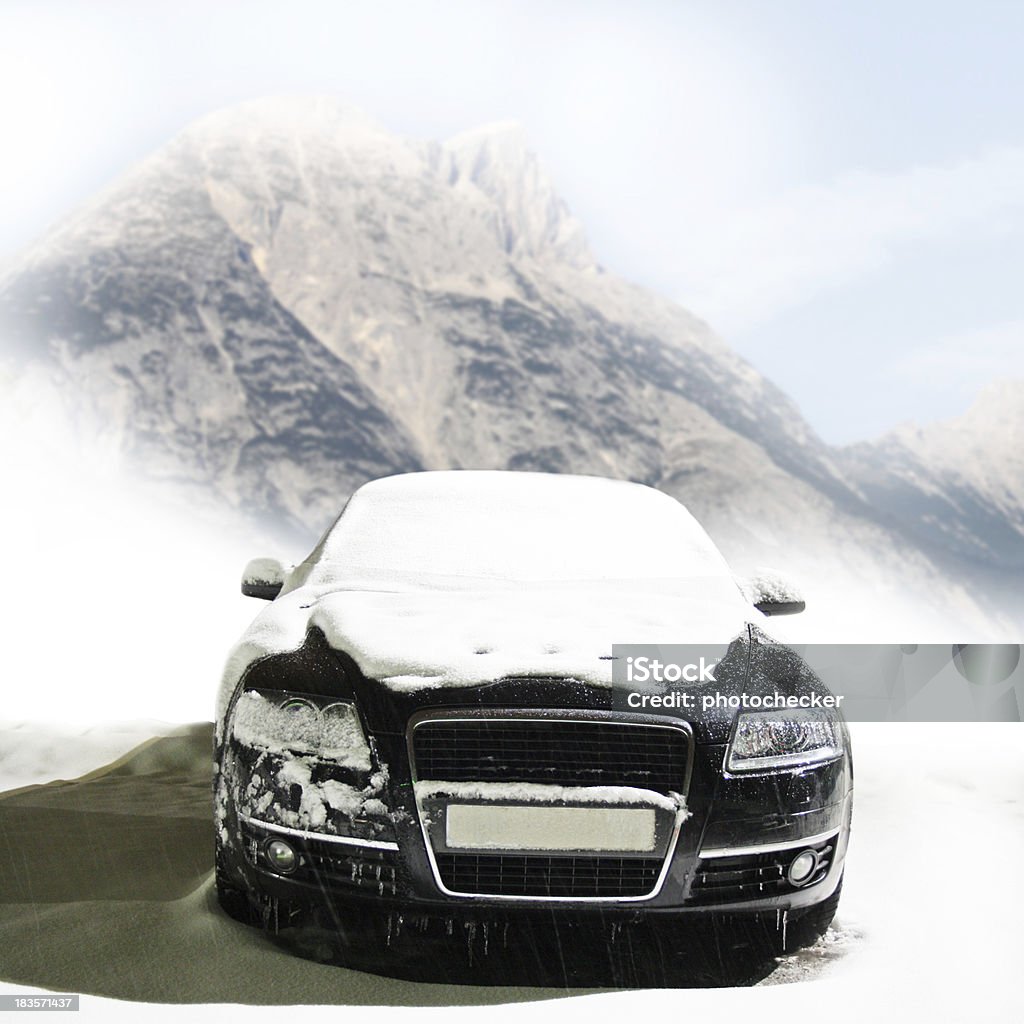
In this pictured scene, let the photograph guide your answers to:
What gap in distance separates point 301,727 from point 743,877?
114 centimetres

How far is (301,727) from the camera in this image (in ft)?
9.23

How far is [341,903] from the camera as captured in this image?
9.00 feet

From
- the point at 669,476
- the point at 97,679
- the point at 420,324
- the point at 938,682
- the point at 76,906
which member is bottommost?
the point at 669,476

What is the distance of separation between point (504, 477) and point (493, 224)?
11036 cm

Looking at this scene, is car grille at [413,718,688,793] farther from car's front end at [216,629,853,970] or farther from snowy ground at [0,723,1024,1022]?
snowy ground at [0,723,1024,1022]

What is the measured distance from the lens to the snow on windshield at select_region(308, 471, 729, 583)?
152 inches

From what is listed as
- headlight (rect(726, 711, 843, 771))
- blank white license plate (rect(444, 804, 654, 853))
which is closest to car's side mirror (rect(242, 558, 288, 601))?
blank white license plate (rect(444, 804, 654, 853))

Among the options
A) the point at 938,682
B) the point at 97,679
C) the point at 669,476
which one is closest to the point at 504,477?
the point at 938,682

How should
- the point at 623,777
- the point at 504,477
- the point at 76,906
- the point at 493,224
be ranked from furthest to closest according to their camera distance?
the point at 493,224, the point at 504,477, the point at 76,906, the point at 623,777

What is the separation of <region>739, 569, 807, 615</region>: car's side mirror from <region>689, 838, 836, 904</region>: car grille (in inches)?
48.8

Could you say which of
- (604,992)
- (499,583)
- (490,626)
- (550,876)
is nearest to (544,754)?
(550,876)

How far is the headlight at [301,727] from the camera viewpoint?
8.98 ft

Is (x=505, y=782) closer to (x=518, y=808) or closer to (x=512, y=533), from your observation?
(x=518, y=808)

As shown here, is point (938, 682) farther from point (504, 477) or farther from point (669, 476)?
point (669, 476)
